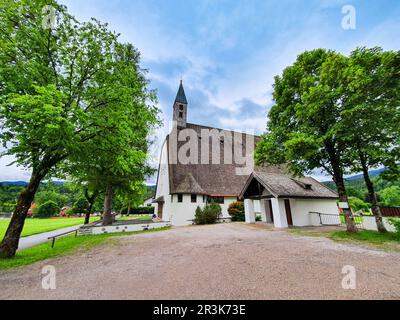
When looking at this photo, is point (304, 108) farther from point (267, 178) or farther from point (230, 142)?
point (230, 142)

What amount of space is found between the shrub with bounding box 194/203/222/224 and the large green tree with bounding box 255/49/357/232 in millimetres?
8141

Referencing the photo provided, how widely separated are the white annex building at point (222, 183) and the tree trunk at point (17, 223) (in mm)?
11973

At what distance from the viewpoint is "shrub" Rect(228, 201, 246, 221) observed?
19125 millimetres

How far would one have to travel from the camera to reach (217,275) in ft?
15.0

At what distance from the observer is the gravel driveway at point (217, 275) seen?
3645 millimetres

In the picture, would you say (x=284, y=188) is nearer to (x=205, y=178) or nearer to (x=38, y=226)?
(x=205, y=178)

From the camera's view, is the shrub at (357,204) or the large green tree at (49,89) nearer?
the large green tree at (49,89)

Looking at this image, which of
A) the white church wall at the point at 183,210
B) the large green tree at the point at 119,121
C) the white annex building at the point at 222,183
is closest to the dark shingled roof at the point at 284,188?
the white annex building at the point at 222,183

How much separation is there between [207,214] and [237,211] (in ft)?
12.2
